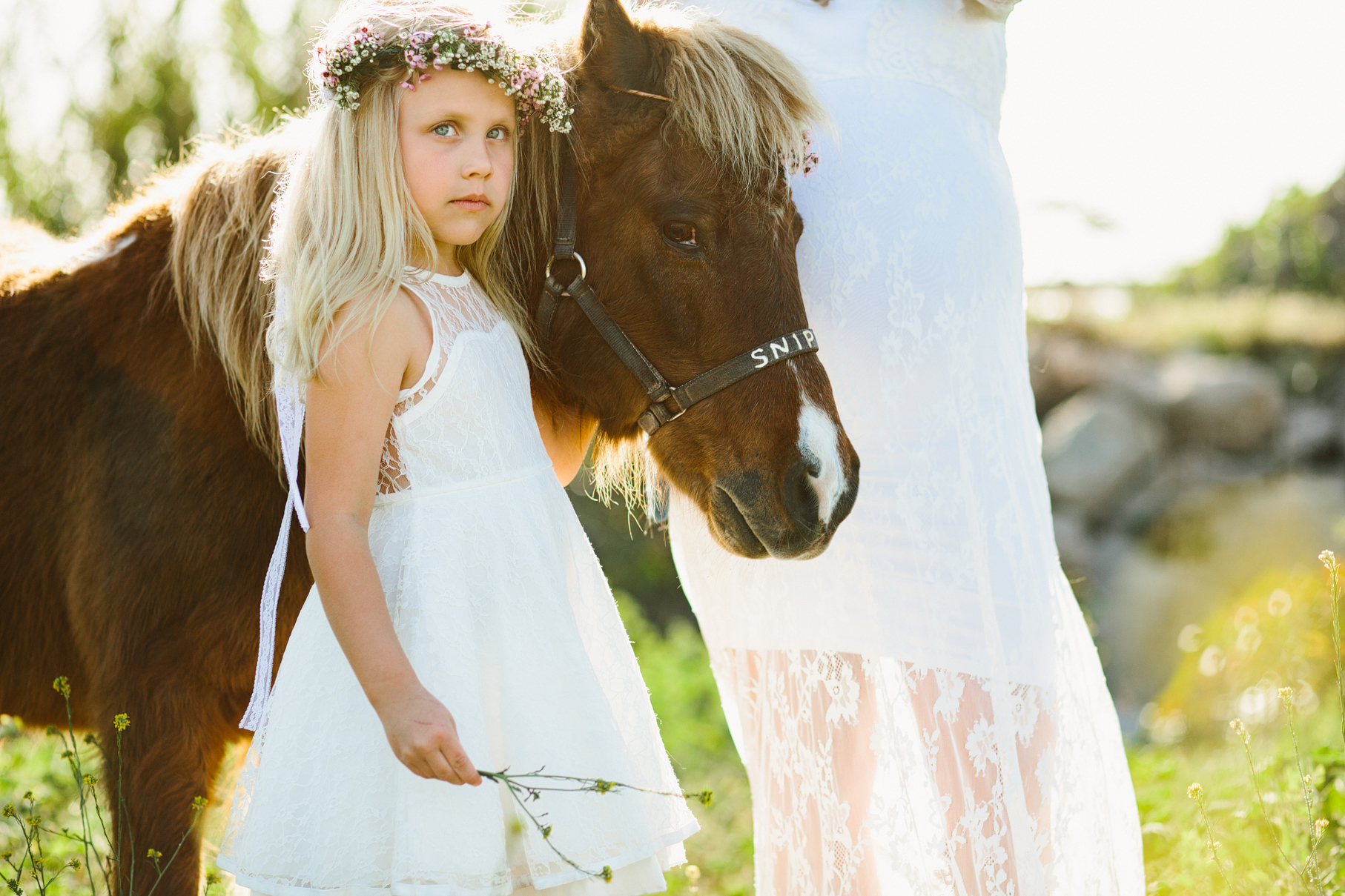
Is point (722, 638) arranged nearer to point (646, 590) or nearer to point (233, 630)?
point (233, 630)

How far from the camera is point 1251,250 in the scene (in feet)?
38.8

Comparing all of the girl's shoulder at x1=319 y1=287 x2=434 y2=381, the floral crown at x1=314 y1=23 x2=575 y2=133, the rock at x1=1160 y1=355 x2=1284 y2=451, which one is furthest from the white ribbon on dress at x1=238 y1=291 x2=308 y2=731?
the rock at x1=1160 y1=355 x2=1284 y2=451

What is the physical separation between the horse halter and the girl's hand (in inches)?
25.7

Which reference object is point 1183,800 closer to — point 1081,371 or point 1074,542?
point 1074,542

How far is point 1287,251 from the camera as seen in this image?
11.3 meters

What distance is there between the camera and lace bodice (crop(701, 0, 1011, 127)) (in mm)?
1936

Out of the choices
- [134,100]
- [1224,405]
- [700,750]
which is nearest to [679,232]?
[700,750]

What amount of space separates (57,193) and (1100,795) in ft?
20.2

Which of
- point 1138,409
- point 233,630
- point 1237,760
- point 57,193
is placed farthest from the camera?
point 1138,409

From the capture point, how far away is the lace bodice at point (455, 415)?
1.47 metres

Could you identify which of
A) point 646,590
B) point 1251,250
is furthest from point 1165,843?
point 1251,250

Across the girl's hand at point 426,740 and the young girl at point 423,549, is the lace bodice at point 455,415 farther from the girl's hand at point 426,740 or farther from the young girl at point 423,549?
the girl's hand at point 426,740

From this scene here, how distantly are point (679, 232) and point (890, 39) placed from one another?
2.17 ft

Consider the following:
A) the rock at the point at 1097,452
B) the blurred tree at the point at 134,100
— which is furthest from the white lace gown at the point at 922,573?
the rock at the point at 1097,452
